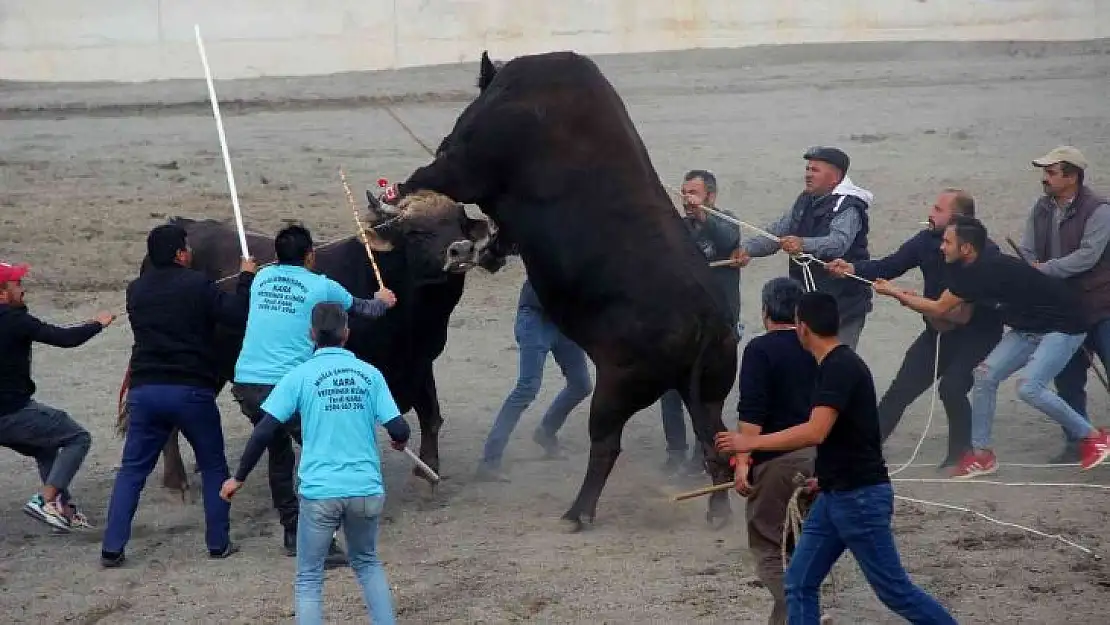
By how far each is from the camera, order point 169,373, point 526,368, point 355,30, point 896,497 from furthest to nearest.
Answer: point 355,30 → point 526,368 → point 896,497 → point 169,373

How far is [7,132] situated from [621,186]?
14178 mm

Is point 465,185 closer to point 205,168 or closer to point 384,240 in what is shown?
point 384,240

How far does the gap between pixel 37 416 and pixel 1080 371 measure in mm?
6543

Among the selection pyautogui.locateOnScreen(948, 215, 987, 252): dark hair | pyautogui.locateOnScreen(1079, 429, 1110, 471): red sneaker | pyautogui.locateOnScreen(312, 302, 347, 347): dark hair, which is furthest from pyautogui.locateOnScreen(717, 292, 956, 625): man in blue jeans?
pyautogui.locateOnScreen(1079, 429, 1110, 471): red sneaker

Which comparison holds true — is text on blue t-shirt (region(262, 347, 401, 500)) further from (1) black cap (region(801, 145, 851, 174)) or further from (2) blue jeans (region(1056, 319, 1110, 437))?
(2) blue jeans (region(1056, 319, 1110, 437))

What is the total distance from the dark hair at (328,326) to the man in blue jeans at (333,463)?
0.30 ft

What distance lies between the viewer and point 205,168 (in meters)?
19.6

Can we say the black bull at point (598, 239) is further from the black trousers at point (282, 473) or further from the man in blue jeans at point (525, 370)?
the black trousers at point (282, 473)

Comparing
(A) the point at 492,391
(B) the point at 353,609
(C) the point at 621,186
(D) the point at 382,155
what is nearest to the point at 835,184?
(C) the point at 621,186

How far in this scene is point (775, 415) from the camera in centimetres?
761

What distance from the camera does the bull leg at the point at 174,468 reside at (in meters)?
10.8

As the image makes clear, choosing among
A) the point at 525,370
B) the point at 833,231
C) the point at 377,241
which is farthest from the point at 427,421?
the point at 833,231

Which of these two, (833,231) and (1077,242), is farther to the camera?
(833,231)

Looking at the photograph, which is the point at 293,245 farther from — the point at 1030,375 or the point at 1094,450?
the point at 1094,450
